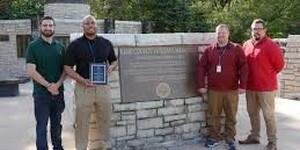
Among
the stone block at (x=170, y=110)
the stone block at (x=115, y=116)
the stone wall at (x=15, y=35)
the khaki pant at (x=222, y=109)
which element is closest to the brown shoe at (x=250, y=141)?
the khaki pant at (x=222, y=109)

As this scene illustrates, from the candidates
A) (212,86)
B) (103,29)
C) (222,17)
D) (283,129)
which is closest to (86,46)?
(212,86)

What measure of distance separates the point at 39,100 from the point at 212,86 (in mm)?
2367

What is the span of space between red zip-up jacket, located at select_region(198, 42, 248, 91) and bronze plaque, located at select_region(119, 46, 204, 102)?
421 millimetres

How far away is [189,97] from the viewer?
289 inches

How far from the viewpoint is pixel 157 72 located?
7.03 m

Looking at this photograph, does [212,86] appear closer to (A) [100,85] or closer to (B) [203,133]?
(B) [203,133]

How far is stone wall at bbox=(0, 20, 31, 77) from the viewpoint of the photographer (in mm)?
17969

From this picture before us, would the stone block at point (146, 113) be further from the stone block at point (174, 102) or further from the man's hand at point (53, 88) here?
the man's hand at point (53, 88)

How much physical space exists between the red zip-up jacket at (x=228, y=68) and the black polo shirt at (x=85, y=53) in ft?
5.27

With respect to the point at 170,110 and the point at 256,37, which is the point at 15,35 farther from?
the point at 256,37

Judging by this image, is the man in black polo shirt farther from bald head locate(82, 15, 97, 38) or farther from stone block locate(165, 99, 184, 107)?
stone block locate(165, 99, 184, 107)

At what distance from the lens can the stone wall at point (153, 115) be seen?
6.70 m

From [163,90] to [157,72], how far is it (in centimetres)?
27

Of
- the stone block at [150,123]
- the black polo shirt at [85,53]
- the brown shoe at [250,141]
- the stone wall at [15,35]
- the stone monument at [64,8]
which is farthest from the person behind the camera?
the stone monument at [64,8]
